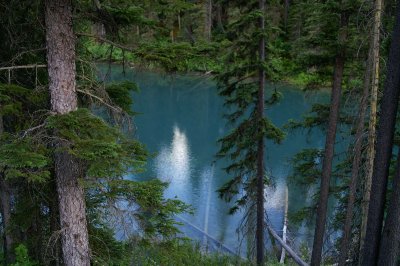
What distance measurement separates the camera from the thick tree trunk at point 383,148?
661 cm

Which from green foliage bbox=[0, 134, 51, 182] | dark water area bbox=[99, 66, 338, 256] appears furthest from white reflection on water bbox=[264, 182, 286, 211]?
green foliage bbox=[0, 134, 51, 182]

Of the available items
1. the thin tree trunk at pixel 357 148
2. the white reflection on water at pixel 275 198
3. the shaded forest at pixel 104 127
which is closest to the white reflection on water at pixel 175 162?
the white reflection on water at pixel 275 198

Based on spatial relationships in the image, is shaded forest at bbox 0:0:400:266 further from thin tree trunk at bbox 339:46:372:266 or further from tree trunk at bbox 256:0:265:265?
tree trunk at bbox 256:0:265:265

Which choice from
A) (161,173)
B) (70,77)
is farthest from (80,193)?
(161,173)

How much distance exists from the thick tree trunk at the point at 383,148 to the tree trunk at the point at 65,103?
14.9 feet

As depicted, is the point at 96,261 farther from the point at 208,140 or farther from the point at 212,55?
the point at 208,140

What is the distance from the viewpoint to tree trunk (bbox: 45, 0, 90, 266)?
5.30 m

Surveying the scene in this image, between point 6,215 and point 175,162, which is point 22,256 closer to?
point 6,215

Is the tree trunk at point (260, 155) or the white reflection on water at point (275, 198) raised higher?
the tree trunk at point (260, 155)

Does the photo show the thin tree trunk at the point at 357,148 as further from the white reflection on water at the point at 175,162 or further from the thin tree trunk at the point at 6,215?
the white reflection on water at the point at 175,162

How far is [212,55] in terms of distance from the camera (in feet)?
20.0

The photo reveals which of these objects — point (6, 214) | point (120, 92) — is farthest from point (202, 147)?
point (120, 92)

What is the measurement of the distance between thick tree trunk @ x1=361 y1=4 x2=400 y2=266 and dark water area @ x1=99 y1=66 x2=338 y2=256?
3827mm

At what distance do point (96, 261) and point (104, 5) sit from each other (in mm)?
3561
